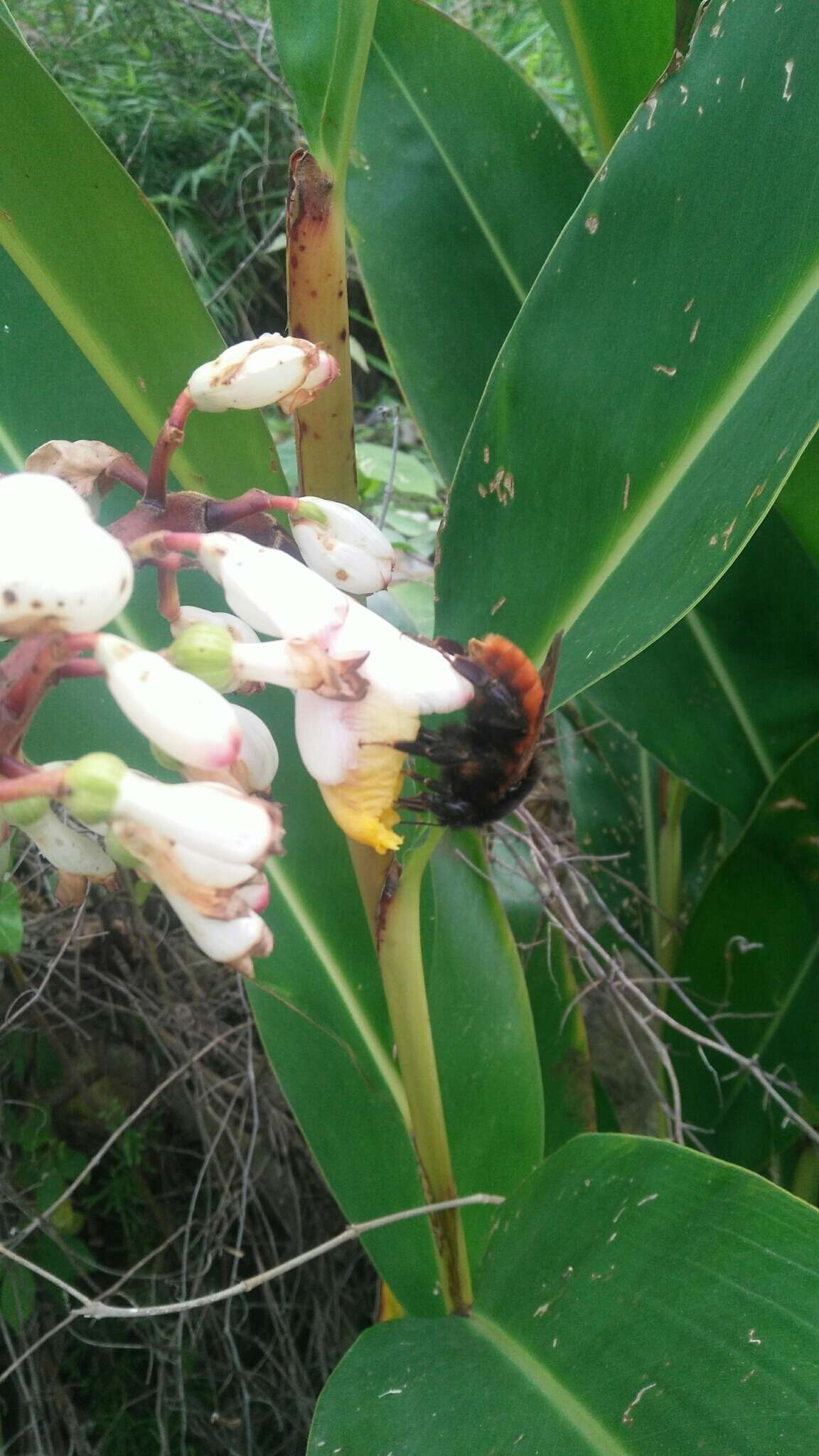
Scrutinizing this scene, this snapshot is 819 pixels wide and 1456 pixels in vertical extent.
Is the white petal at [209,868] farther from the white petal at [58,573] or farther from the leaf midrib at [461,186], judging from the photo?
the leaf midrib at [461,186]

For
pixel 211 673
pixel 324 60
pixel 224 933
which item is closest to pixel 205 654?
pixel 211 673

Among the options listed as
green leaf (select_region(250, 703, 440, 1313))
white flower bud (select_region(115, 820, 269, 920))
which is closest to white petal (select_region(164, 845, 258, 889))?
white flower bud (select_region(115, 820, 269, 920))

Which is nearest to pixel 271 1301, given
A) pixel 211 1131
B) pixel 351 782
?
pixel 211 1131

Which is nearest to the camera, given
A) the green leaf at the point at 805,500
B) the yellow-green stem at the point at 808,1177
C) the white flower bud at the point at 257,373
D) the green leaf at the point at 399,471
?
the white flower bud at the point at 257,373

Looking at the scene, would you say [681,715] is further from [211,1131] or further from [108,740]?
[211,1131]

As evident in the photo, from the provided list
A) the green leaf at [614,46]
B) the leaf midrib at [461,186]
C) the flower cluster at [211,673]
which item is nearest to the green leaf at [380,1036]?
the flower cluster at [211,673]

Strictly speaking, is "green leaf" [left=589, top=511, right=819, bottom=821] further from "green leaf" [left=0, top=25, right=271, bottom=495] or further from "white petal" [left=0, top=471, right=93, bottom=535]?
"white petal" [left=0, top=471, right=93, bottom=535]
